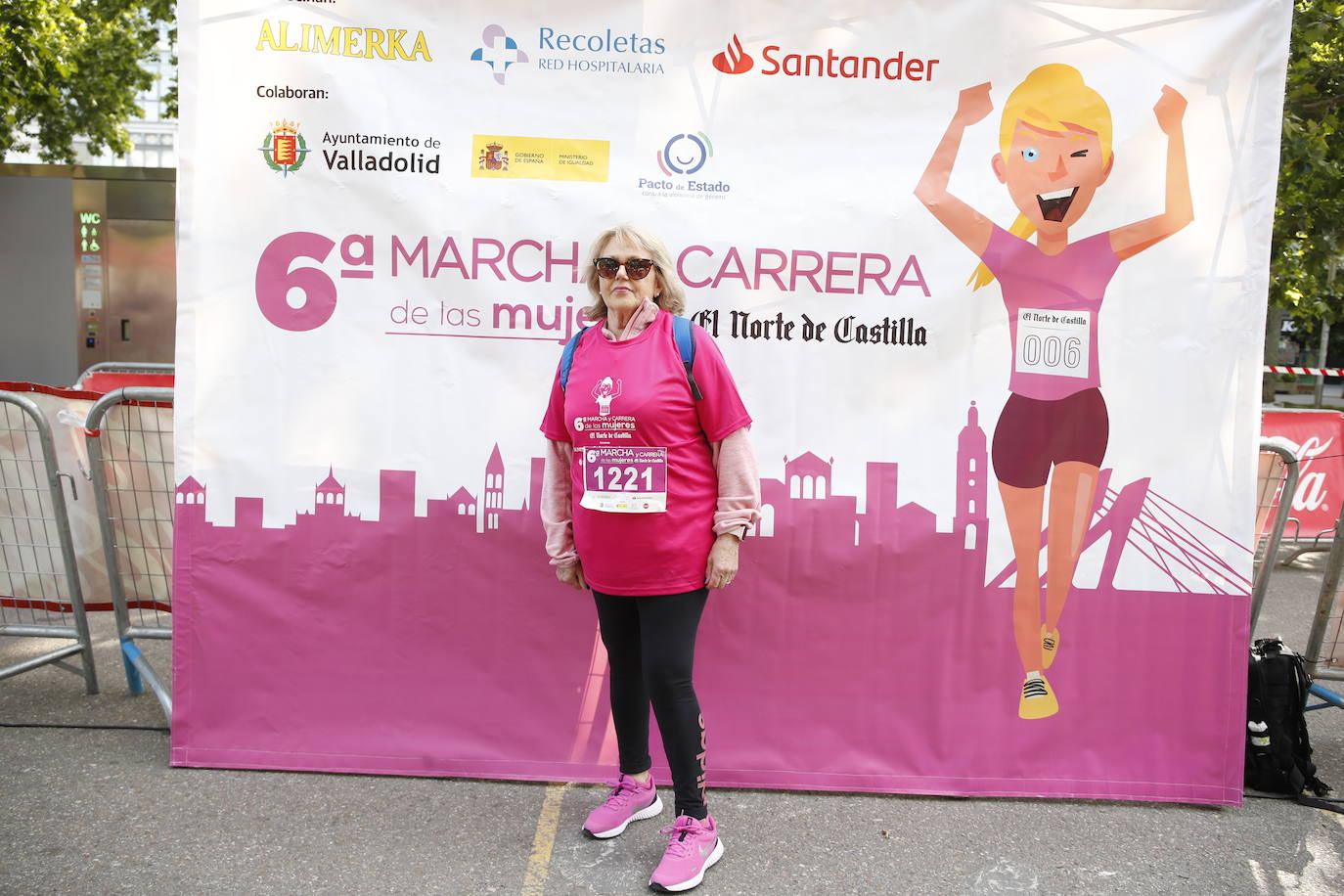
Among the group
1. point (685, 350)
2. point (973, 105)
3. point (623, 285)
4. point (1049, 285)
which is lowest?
point (685, 350)

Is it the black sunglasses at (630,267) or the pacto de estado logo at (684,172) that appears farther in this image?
the pacto de estado logo at (684,172)

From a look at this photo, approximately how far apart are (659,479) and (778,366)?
3.16 feet

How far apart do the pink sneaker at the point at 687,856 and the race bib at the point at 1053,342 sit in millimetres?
2071

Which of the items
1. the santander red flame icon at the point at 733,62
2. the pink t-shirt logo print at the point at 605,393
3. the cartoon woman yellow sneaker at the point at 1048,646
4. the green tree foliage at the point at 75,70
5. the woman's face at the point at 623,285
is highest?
the green tree foliage at the point at 75,70

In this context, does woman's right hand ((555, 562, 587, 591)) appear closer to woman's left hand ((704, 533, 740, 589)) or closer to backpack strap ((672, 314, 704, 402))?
woman's left hand ((704, 533, 740, 589))

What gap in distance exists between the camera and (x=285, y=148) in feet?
12.7

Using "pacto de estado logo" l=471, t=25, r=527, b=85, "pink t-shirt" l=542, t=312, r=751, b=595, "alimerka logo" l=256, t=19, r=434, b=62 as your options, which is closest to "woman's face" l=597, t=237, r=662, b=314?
"pink t-shirt" l=542, t=312, r=751, b=595

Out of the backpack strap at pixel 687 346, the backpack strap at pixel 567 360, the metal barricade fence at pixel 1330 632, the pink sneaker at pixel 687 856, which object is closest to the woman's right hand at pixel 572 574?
the backpack strap at pixel 567 360

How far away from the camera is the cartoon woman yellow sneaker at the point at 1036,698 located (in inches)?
156

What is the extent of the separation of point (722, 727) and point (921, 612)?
90 cm

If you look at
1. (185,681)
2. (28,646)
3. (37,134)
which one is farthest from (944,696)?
(37,134)

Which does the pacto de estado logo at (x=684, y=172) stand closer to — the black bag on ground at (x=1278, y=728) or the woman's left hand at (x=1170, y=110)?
the woman's left hand at (x=1170, y=110)

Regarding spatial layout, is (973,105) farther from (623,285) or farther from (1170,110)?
(623,285)

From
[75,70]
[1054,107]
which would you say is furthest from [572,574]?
[75,70]
